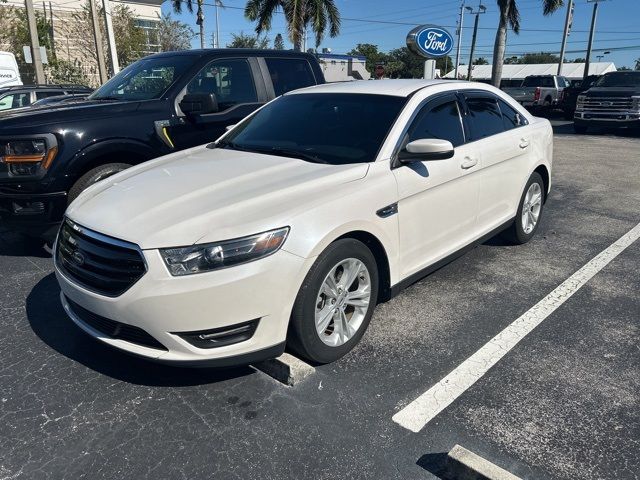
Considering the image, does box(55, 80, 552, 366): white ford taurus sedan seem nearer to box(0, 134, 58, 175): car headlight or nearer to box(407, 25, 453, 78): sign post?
box(0, 134, 58, 175): car headlight

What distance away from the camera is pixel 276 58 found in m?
6.25

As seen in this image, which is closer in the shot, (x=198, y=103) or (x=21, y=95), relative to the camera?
(x=198, y=103)

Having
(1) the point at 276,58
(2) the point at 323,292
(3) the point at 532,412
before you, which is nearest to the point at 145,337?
(2) the point at 323,292

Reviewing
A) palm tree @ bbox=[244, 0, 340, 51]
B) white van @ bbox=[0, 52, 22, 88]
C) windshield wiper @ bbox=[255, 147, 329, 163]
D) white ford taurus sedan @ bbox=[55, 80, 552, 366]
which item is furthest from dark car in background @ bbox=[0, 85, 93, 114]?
palm tree @ bbox=[244, 0, 340, 51]

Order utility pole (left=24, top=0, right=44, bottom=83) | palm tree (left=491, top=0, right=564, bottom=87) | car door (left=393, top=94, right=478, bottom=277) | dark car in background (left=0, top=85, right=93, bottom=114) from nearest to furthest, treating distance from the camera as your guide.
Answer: car door (left=393, top=94, right=478, bottom=277)
dark car in background (left=0, top=85, right=93, bottom=114)
utility pole (left=24, top=0, right=44, bottom=83)
palm tree (left=491, top=0, right=564, bottom=87)

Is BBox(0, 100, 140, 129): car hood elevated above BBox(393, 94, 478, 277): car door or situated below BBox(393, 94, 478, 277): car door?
above

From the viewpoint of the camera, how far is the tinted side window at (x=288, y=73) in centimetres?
621

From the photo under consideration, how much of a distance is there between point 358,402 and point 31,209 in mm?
3465

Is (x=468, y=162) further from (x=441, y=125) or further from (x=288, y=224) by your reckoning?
(x=288, y=224)

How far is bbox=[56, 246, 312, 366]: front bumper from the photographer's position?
8.27 ft

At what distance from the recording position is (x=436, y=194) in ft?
12.0

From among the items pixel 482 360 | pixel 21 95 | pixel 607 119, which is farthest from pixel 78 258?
pixel 607 119

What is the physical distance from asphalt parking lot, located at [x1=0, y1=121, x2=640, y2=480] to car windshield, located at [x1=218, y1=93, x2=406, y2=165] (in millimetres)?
1263

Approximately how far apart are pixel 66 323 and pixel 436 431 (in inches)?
106
